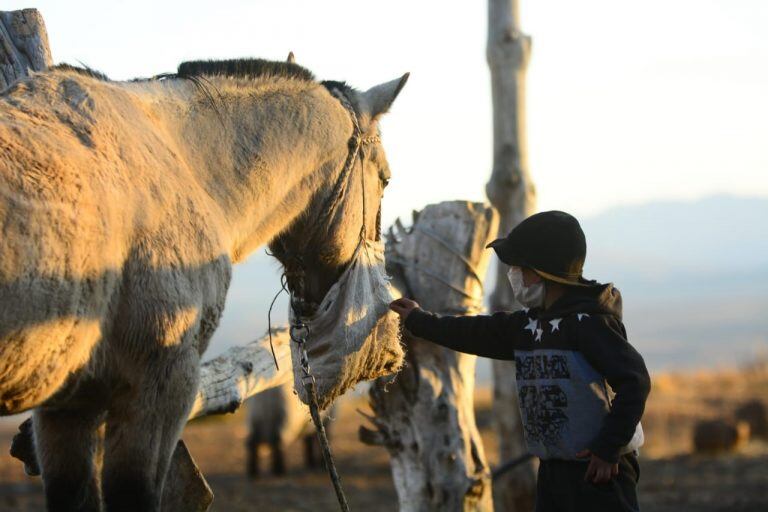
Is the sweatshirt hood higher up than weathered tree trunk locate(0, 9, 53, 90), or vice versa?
weathered tree trunk locate(0, 9, 53, 90)

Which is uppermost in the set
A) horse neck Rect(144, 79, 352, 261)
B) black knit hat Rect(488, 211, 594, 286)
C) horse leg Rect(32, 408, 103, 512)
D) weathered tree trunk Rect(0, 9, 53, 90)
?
weathered tree trunk Rect(0, 9, 53, 90)

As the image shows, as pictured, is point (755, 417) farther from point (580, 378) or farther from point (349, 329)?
point (580, 378)

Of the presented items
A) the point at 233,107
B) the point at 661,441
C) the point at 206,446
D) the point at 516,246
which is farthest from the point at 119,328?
the point at 206,446

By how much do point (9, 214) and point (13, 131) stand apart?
1.00 feet

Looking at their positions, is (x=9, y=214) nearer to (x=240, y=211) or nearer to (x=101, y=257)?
(x=101, y=257)

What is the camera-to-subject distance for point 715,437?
1113cm

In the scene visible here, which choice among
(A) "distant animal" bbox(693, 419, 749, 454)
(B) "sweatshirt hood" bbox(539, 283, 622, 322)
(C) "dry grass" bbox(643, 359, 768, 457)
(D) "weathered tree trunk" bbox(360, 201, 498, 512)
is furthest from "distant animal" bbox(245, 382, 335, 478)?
(B) "sweatshirt hood" bbox(539, 283, 622, 322)

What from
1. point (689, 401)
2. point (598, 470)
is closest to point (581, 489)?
point (598, 470)

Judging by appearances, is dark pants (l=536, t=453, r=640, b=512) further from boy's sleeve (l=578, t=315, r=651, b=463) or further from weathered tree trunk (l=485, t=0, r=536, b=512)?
weathered tree trunk (l=485, t=0, r=536, b=512)

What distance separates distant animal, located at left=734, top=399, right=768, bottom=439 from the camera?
1212 centimetres

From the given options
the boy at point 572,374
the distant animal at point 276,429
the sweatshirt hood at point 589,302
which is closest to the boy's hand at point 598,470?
the boy at point 572,374

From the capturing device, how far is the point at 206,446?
14812mm

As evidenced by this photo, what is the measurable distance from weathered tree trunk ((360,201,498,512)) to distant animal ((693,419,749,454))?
6239 millimetres

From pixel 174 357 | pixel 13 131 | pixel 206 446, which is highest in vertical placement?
pixel 13 131
